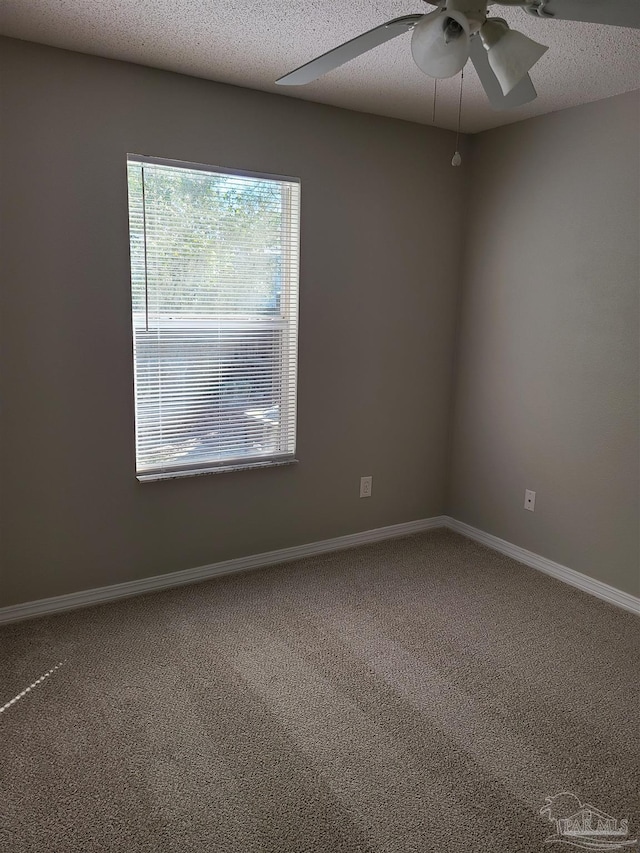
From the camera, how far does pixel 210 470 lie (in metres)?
3.16

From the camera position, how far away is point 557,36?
7.46ft

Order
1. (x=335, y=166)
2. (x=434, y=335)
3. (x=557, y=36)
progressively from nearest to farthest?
1. (x=557, y=36)
2. (x=335, y=166)
3. (x=434, y=335)

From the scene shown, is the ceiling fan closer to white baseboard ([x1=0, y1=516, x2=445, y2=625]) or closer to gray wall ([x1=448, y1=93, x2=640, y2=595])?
gray wall ([x1=448, y1=93, x2=640, y2=595])

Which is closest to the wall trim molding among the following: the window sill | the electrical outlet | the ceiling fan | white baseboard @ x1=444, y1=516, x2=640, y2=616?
white baseboard @ x1=444, y1=516, x2=640, y2=616

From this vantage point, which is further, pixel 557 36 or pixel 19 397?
pixel 19 397

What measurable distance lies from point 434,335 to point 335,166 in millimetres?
1161

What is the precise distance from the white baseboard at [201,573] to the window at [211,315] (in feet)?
1.73

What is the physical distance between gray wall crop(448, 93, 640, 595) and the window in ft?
3.95

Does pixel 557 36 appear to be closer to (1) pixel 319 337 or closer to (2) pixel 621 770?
(1) pixel 319 337

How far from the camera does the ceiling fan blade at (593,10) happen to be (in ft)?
4.58

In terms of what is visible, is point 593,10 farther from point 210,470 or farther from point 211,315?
point 210,470

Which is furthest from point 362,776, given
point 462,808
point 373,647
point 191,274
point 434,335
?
point 434,335

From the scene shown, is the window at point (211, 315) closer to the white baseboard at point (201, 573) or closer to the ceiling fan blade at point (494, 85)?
the white baseboard at point (201, 573)

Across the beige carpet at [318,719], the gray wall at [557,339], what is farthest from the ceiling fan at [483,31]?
the beige carpet at [318,719]
